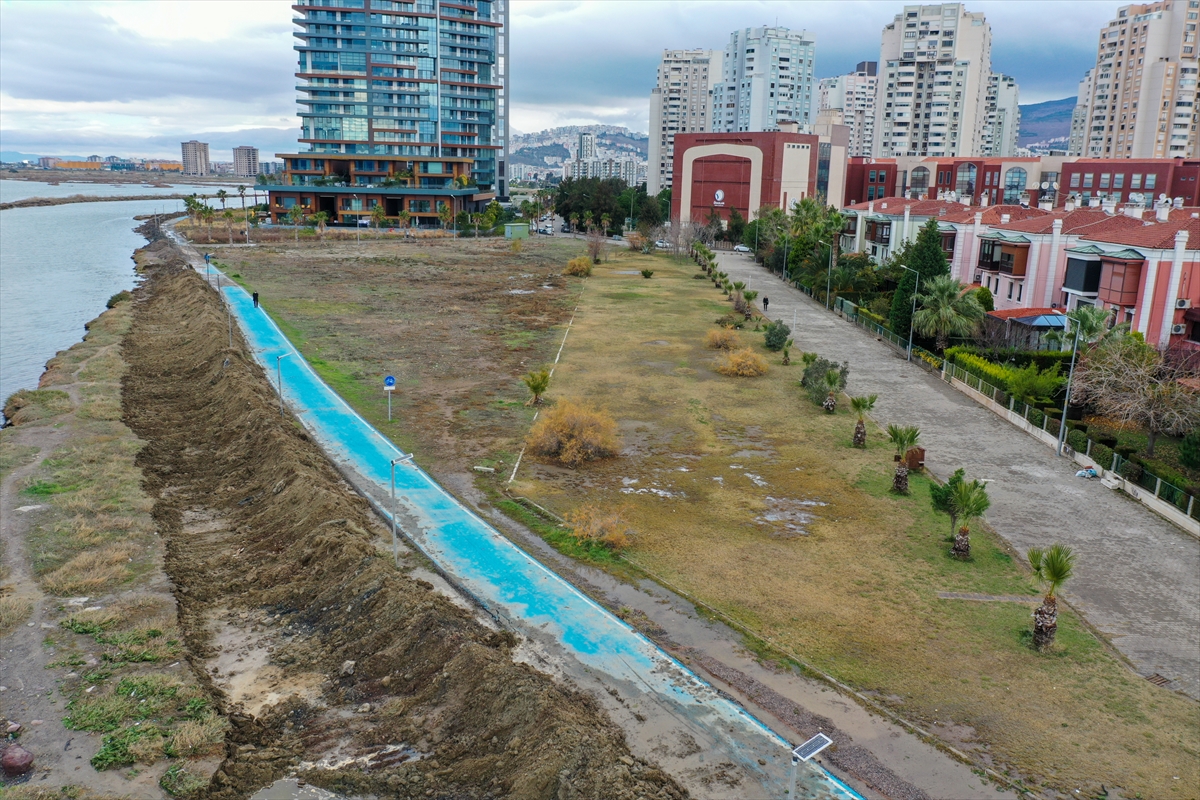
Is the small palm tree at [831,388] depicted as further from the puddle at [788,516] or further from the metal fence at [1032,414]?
the puddle at [788,516]

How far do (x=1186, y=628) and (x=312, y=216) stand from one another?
372 feet

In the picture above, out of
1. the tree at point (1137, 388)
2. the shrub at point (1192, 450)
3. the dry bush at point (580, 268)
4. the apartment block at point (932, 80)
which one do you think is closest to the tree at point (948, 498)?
the shrub at point (1192, 450)

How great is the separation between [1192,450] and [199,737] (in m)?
28.7

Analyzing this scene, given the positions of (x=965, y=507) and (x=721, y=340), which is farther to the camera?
(x=721, y=340)

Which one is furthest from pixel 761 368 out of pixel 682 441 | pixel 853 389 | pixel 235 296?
pixel 235 296

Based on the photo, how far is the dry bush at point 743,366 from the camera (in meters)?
42.6

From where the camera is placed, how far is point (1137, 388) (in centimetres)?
3144

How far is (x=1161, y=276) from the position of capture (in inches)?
1577

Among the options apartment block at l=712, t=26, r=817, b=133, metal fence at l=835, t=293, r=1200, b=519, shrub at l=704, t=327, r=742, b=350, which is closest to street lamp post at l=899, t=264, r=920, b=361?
metal fence at l=835, t=293, r=1200, b=519

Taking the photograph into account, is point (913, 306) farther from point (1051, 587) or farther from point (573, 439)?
point (1051, 587)

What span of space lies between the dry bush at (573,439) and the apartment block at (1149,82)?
138234mm

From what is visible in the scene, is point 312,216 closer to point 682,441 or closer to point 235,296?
point 235,296

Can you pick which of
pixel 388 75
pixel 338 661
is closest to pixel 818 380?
pixel 338 661

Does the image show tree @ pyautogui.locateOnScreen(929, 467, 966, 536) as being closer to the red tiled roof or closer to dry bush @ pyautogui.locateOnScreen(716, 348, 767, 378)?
dry bush @ pyautogui.locateOnScreen(716, 348, 767, 378)
